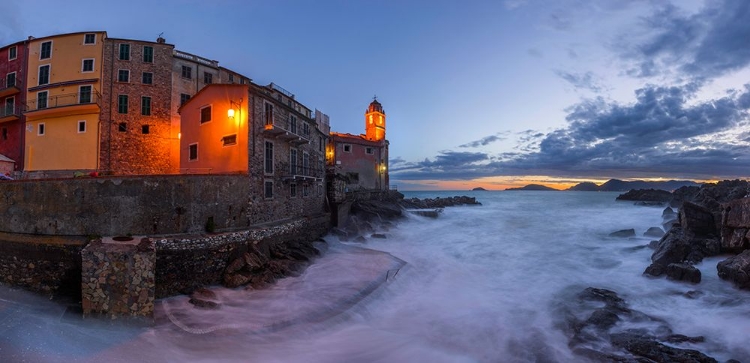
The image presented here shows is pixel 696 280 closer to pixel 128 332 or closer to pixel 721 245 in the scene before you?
pixel 721 245

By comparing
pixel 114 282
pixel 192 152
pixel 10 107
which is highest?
pixel 10 107

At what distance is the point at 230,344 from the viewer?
10625mm

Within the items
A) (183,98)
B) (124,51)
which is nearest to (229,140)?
(183,98)

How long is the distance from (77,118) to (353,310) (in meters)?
29.3

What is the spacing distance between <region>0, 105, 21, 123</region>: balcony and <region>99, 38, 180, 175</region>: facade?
7.56 meters

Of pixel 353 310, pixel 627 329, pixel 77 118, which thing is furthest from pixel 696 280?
pixel 77 118

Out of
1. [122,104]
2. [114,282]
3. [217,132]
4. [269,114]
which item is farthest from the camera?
[122,104]

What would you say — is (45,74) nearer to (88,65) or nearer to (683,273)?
(88,65)

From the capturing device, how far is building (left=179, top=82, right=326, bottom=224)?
1931 centimetres

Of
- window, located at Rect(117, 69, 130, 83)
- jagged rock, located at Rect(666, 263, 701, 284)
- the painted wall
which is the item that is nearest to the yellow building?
window, located at Rect(117, 69, 130, 83)

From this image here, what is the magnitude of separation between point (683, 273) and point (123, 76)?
1602 inches

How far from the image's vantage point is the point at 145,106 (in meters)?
27.9

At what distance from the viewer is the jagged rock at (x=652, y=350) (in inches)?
363

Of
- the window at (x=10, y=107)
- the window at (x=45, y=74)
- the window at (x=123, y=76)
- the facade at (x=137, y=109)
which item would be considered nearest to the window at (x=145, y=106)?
the facade at (x=137, y=109)
